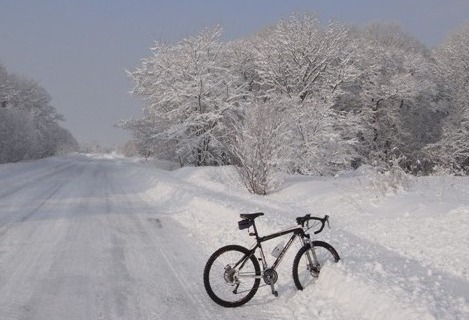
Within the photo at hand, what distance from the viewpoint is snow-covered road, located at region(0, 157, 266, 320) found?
585 centimetres

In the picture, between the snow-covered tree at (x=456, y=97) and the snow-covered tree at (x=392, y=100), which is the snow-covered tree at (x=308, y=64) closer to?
the snow-covered tree at (x=392, y=100)

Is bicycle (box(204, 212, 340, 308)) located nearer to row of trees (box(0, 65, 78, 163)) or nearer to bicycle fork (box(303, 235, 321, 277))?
bicycle fork (box(303, 235, 321, 277))

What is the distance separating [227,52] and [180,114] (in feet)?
27.0

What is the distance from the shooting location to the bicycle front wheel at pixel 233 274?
6250 mm

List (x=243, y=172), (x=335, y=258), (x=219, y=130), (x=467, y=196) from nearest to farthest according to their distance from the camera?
1. (x=335, y=258)
2. (x=467, y=196)
3. (x=243, y=172)
4. (x=219, y=130)

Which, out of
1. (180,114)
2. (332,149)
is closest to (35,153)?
(180,114)

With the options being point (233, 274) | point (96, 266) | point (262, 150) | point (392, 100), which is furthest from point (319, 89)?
point (233, 274)

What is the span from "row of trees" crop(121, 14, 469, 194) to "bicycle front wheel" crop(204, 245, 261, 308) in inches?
958

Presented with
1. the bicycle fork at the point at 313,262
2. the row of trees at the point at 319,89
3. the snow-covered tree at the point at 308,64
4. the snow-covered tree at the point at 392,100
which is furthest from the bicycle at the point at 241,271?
the snow-covered tree at the point at 392,100

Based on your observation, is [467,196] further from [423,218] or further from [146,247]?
[146,247]

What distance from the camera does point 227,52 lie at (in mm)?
42531

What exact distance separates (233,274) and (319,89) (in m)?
31.3

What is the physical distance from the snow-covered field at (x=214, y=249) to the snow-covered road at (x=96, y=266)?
0.9 inches

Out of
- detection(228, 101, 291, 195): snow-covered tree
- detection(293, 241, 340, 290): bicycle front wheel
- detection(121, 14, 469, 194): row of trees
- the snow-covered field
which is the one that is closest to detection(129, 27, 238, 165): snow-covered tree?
detection(121, 14, 469, 194): row of trees
